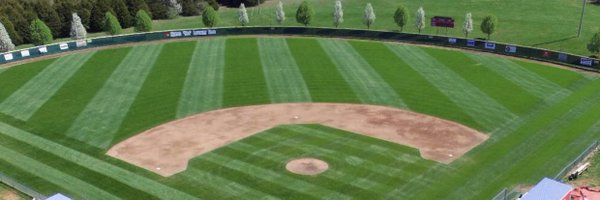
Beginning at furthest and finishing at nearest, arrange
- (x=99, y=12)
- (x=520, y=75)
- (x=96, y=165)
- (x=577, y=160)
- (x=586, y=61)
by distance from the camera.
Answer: (x=99, y=12) < (x=586, y=61) < (x=520, y=75) < (x=96, y=165) < (x=577, y=160)

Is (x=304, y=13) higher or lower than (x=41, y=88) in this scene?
higher

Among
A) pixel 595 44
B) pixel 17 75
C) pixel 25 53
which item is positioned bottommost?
pixel 17 75

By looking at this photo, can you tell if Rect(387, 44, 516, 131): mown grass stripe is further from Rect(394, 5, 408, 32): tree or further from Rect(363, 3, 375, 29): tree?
Rect(363, 3, 375, 29): tree

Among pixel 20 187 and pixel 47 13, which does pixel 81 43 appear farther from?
pixel 20 187

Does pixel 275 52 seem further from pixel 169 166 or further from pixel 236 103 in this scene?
pixel 169 166

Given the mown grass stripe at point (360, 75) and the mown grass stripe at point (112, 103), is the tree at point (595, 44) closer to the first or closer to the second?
the mown grass stripe at point (360, 75)

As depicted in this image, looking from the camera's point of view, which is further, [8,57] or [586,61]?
[8,57]

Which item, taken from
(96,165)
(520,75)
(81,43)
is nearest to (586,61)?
(520,75)
